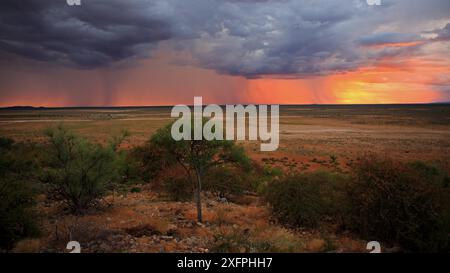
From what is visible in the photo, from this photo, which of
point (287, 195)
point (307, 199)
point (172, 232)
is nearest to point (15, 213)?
point (172, 232)

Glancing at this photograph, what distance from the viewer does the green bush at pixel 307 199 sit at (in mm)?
11898

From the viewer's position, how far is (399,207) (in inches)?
396

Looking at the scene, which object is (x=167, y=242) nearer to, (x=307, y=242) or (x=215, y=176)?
(x=307, y=242)

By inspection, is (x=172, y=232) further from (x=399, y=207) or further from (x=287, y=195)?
(x=399, y=207)

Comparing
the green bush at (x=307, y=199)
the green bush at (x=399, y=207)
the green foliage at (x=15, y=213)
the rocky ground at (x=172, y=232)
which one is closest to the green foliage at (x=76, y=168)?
the rocky ground at (x=172, y=232)

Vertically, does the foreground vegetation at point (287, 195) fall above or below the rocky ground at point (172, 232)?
above

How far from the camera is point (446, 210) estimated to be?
9.67 metres

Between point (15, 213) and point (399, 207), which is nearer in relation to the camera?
point (15, 213)

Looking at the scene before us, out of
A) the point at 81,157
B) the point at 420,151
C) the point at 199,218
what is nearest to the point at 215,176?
the point at 199,218

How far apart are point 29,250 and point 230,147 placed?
739 centimetres

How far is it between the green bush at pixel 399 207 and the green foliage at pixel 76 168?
1047cm

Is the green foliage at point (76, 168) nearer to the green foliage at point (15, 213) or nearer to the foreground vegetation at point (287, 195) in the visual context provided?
the foreground vegetation at point (287, 195)

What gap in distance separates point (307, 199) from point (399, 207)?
3287 millimetres

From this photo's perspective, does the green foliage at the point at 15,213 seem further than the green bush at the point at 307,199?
No
